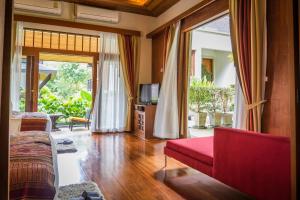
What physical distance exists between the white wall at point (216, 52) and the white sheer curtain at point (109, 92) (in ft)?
10.3

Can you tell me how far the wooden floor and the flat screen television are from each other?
4.77 feet

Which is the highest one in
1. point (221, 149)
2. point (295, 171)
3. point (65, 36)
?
point (65, 36)

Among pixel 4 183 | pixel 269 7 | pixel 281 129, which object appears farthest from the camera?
pixel 269 7

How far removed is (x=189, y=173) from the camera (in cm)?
269

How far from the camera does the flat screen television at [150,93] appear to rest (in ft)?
16.8

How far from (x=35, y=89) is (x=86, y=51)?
1.53 m

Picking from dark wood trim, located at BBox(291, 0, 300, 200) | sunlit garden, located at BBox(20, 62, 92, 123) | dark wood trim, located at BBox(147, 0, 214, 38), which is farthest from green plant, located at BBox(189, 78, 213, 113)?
dark wood trim, located at BBox(291, 0, 300, 200)

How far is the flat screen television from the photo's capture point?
5.11 metres

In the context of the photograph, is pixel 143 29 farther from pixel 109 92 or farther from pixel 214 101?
pixel 214 101

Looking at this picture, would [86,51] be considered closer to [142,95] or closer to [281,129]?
[142,95]

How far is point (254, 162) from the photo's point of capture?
5.60 feet

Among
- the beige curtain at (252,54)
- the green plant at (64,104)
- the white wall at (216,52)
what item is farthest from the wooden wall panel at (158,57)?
the beige curtain at (252,54)

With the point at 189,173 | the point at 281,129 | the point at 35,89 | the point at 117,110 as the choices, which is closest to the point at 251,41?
the point at 281,129

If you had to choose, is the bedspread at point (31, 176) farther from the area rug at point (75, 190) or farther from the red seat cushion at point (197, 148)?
the red seat cushion at point (197, 148)
